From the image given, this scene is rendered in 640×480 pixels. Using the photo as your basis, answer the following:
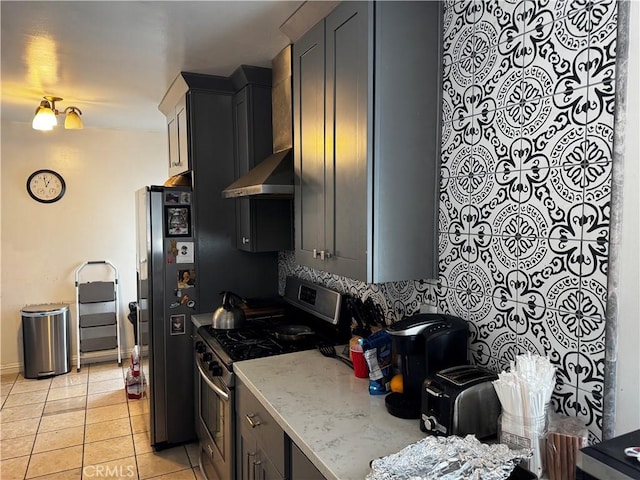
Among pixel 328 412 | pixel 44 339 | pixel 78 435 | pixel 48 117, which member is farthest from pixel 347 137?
pixel 44 339

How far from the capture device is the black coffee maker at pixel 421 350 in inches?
61.1

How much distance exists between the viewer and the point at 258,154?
292 cm

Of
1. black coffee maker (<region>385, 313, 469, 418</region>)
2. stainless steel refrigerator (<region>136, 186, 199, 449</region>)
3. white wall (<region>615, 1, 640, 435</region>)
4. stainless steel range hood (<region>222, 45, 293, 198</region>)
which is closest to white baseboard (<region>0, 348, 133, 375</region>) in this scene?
stainless steel refrigerator (<region>136, 186, 199, 449</region>)

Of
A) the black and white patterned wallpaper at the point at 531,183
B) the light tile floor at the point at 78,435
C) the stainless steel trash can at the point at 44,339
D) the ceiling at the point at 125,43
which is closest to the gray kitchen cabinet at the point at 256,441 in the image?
the black and white patterned wallpaper at the point at 531,183

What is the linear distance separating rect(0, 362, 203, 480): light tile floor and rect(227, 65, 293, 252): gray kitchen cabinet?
1.50 m

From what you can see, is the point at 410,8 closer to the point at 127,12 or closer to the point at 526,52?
the point at 526,52

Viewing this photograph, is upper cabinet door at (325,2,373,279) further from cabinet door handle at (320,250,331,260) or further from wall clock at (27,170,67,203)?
wall clock at (27,170,67,203)

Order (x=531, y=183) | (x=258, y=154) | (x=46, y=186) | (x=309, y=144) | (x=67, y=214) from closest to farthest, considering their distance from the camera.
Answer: (x=531, y=183), (x=309, y=144), (x=258, y=154), (x=46, y=186), (x=67, y=214)

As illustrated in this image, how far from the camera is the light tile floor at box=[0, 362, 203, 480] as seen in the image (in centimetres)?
282

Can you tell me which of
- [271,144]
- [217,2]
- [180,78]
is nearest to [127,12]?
[217,2]

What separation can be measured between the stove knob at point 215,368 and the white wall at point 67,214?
2881 millimetres

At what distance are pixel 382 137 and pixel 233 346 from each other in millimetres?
1322

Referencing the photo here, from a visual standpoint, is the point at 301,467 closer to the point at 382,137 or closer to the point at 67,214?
the point at 382,137

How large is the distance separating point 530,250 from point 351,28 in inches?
40.0
